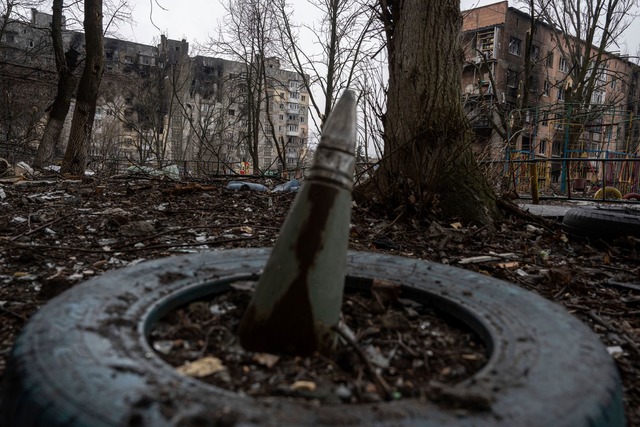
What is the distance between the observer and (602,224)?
169 inches

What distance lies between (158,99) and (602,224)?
3200 centimetres

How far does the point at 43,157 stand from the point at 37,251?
12.3 m

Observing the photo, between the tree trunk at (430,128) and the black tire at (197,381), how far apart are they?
3225mm

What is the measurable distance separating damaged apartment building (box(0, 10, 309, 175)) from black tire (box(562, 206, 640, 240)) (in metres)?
5.78

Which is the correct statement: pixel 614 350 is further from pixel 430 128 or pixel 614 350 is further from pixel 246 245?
pixel 430 128

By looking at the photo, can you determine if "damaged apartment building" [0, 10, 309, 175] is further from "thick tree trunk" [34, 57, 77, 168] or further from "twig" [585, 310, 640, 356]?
"twig" [585, 310, 640, 356]

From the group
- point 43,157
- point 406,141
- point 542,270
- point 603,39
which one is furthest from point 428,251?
point 603,39

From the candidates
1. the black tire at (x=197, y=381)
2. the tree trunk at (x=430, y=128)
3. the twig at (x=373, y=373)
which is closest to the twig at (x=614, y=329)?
the black tire at (x=197, y=381)

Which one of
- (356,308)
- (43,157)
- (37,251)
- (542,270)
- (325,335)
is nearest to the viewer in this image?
(325,335)

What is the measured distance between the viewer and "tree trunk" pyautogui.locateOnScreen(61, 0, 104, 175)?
1100 cm

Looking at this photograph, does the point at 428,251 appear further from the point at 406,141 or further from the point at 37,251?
the point at 37,251

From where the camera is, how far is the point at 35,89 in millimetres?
23312

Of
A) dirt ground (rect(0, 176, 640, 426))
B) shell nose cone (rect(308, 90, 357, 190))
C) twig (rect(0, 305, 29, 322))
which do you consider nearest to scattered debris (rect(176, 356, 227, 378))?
shell nose cone (rect(308, 90, 357, 190))

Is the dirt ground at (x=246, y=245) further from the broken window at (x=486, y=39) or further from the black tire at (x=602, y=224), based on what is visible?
the broken window at (x=486, y=39)
